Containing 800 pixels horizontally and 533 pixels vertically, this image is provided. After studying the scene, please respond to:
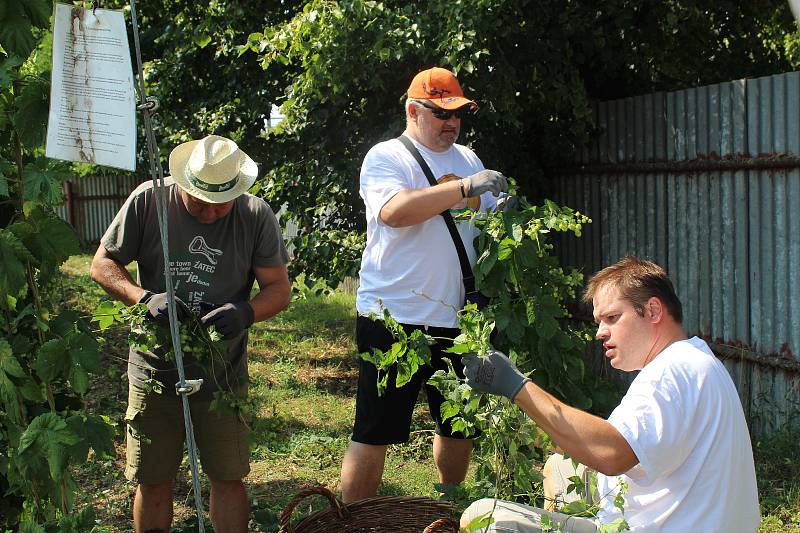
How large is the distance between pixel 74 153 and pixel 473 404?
1295 millimetres

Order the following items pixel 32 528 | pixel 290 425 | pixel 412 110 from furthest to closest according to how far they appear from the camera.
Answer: pixel 290 425
pixel 412 110
pixel 32 528

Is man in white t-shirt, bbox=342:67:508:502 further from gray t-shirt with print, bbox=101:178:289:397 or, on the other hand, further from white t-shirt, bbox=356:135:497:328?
gray t-shirt with print, bbox=101:178:289:397

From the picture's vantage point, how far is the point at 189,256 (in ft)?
10.7

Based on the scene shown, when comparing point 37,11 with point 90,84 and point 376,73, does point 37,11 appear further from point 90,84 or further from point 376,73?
point 376,73

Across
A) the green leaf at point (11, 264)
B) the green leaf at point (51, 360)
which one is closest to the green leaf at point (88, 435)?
the green leaf at point (51, 360)

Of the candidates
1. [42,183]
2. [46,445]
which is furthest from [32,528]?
[42,183]

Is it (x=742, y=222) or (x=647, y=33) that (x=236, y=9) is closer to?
(x=647, y=33)

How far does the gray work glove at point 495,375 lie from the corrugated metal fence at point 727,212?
2.86m

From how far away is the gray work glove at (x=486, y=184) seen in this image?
125 inches

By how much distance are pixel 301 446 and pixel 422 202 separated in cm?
245

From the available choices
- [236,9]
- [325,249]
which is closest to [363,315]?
[325,249]

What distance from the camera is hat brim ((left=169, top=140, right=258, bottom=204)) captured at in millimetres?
Answer: 3145

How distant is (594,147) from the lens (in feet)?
20.7

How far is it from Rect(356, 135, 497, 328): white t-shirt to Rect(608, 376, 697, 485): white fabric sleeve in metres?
1.31
